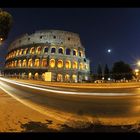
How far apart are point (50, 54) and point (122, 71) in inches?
73.6

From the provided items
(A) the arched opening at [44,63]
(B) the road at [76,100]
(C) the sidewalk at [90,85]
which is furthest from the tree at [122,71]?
(A) the arched opening at [44,63]

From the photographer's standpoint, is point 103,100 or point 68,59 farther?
point 68,59

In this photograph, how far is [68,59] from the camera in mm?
5312

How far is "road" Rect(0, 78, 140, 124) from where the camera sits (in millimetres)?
3125

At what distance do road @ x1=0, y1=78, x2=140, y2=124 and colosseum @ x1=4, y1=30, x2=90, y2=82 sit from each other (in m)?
0.30

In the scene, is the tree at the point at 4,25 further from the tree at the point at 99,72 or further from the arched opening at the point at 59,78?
the tree at the point at 99,72

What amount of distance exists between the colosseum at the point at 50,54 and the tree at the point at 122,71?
49 cm

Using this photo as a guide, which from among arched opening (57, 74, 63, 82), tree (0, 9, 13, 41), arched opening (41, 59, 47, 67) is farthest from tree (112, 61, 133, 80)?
tree (0, 9, 13, 41)

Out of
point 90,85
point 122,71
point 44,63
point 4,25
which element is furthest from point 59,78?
point 4,25

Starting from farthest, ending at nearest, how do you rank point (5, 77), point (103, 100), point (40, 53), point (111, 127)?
point (40, 53), point (5, 77), point (103, 100), point (111, 127)

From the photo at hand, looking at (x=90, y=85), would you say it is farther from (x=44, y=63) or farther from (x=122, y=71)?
(x=44, y=63)

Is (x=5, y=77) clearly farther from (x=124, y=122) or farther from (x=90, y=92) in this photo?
(x=124, y=122)
